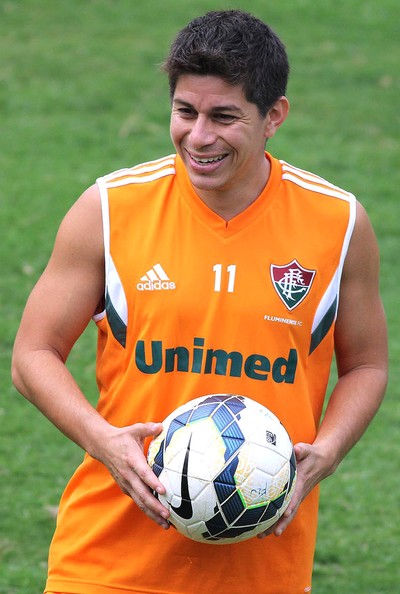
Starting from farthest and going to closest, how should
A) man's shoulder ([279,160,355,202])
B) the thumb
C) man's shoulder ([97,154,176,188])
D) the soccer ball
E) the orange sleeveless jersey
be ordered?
1. man's shoulder ([279,160,355,202])
2. man's shoulder ([97,154,176,188])
3. the orange sleeveless jersey
4. the thumb
5. the soccer ball

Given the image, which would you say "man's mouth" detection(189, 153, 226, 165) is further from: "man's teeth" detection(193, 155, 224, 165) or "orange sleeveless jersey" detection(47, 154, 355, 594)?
"orange sleeveless jersey" detection(47, 154, 355, 594)

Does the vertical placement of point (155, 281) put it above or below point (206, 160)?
below

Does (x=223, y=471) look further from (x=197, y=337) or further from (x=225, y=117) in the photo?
(x=225, y=117)

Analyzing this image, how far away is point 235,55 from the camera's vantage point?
170 inches

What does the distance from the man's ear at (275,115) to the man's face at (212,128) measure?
0.41 ft

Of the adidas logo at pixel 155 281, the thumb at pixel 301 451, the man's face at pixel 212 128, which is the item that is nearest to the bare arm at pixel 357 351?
the thumb at pixel 301 451

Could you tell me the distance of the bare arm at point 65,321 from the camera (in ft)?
14.3

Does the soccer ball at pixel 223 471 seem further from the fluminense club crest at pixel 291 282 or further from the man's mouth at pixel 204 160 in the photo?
the man's mouth at pixel 204 160

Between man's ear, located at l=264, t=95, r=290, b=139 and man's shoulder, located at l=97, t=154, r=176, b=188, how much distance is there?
0.39m

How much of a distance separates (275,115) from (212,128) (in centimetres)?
41

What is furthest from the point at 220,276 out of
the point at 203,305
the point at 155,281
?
the point at 155,281

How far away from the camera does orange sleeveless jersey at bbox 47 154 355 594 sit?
173 inches

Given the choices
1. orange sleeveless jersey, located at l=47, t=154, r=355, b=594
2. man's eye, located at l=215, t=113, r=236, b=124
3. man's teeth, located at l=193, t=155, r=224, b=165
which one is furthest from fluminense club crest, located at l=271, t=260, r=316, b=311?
man's eye, located at l=215, t=113, r=236, b=124

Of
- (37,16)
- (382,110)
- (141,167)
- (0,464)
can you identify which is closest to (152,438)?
(141,167)
